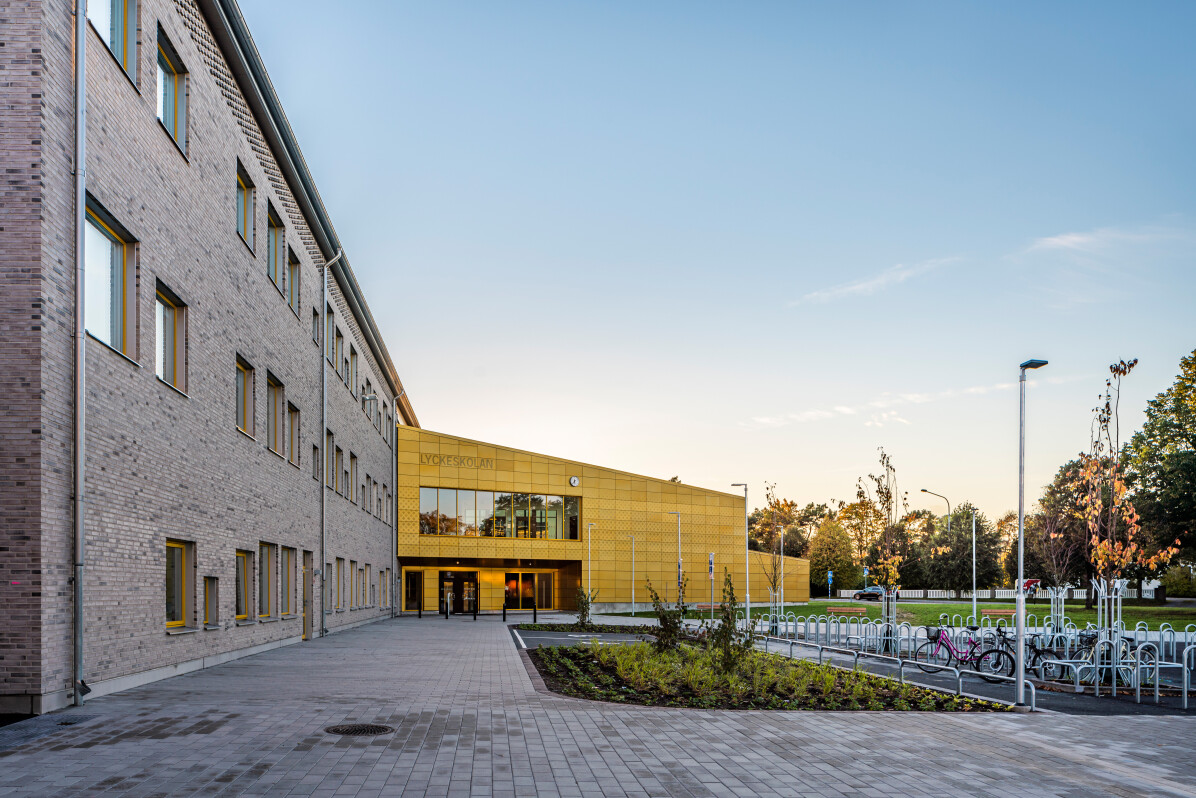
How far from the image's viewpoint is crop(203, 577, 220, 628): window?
55.2ft

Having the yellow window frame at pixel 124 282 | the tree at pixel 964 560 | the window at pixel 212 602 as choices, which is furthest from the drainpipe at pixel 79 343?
the tree at pixel 964 560

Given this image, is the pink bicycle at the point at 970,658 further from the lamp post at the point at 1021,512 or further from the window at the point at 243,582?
the window at the point at 243,582

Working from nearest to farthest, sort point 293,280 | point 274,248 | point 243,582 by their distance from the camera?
point 243,582 → point 274,248 → point 293,280

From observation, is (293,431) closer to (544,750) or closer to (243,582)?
(243,582)

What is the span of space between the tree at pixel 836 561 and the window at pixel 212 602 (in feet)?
271

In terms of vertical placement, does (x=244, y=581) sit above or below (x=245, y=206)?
below

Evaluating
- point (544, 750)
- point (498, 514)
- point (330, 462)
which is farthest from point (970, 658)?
point (498, 514)

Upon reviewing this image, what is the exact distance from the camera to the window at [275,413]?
22.3m

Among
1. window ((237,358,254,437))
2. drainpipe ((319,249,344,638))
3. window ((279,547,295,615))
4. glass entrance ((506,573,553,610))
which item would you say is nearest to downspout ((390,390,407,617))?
glass entrance ((506,573,553,610))

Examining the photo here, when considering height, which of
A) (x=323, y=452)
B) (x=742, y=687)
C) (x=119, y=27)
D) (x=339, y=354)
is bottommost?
(x=742, y=687)

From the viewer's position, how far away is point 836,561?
94.1 m

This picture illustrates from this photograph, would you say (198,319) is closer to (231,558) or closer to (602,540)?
(231,558)

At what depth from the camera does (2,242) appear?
34.4ft

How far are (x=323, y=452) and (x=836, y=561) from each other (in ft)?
246
